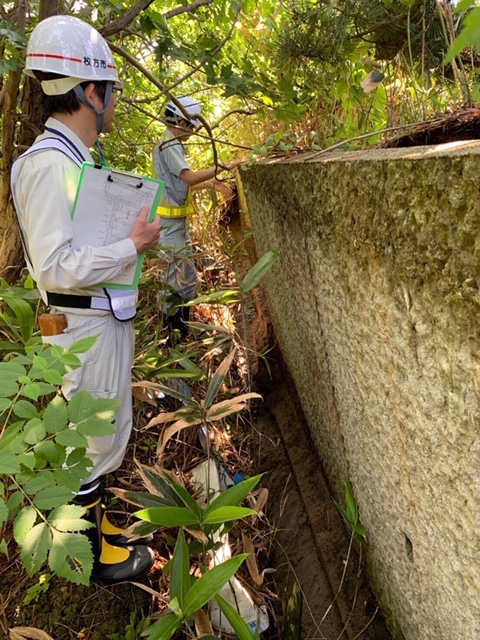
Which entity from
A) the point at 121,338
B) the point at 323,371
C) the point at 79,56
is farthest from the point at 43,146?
the point at 323,371

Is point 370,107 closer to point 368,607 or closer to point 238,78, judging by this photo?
point 238,78

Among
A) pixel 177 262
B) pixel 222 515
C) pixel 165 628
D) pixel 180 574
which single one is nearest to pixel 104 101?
pixel 222 515

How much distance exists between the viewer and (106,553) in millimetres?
1972

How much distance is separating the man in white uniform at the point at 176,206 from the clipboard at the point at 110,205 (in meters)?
1.35

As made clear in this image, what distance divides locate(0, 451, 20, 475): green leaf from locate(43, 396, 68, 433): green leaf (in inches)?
5.5

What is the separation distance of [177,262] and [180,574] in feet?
8.22

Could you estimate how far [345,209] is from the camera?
1.26m

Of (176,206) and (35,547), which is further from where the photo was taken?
(176,206)

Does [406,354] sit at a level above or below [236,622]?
above

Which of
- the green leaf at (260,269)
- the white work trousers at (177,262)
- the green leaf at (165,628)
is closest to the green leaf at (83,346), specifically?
the green leaf at (165,628)

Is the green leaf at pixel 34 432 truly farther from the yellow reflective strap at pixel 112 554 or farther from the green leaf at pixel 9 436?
the yellow reflective strap at pixel 112 554

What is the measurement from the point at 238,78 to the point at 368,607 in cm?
219

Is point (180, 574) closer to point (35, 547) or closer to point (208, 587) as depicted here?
point (208, 587)

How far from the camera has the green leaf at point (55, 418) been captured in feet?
3.69
